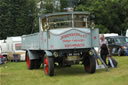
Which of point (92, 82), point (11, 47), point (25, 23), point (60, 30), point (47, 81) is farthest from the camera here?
point (25, 23)

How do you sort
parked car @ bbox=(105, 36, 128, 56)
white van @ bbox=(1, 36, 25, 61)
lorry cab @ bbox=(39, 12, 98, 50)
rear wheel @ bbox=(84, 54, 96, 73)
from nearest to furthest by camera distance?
lorry cab @ bbox=(39, 12, 98, 50) → rear wheel @ bbox=(84, 54, 96, 73) → parked car @ bbox=(105, 36, 128, 56) → white van @ bbox=(1, 36, 25, 61)

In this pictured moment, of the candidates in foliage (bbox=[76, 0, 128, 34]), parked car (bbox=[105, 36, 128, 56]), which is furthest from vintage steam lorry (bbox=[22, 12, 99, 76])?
foliage (bbox=[76, 0, 128, 34])

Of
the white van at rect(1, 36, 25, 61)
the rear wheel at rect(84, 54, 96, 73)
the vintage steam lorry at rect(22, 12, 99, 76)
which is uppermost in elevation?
the vintage steam lorry at rect(22, 12, 99, 76)

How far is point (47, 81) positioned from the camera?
398 inches

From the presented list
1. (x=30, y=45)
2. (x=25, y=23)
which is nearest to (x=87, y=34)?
(x=30, y=45)

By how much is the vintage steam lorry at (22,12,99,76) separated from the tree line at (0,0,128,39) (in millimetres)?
27110

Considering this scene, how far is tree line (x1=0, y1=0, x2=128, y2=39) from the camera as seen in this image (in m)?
38.8

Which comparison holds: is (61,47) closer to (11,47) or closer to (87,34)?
(87,34)

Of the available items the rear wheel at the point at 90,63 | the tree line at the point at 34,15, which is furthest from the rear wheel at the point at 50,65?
the tree line at the point at 34,15

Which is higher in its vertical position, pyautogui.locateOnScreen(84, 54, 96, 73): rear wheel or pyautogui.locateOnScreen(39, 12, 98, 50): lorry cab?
pyautogui.locateOnScreen(39, 12, 98, 50): lorry cab

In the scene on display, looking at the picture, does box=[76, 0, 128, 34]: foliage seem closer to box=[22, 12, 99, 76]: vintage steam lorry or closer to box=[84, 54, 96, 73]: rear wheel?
box=[84, 54, 96, 73]: rear wheel

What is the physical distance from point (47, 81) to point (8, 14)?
99.1 ft

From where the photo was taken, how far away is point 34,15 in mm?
44719

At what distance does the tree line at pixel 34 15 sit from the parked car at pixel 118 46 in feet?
50.9
